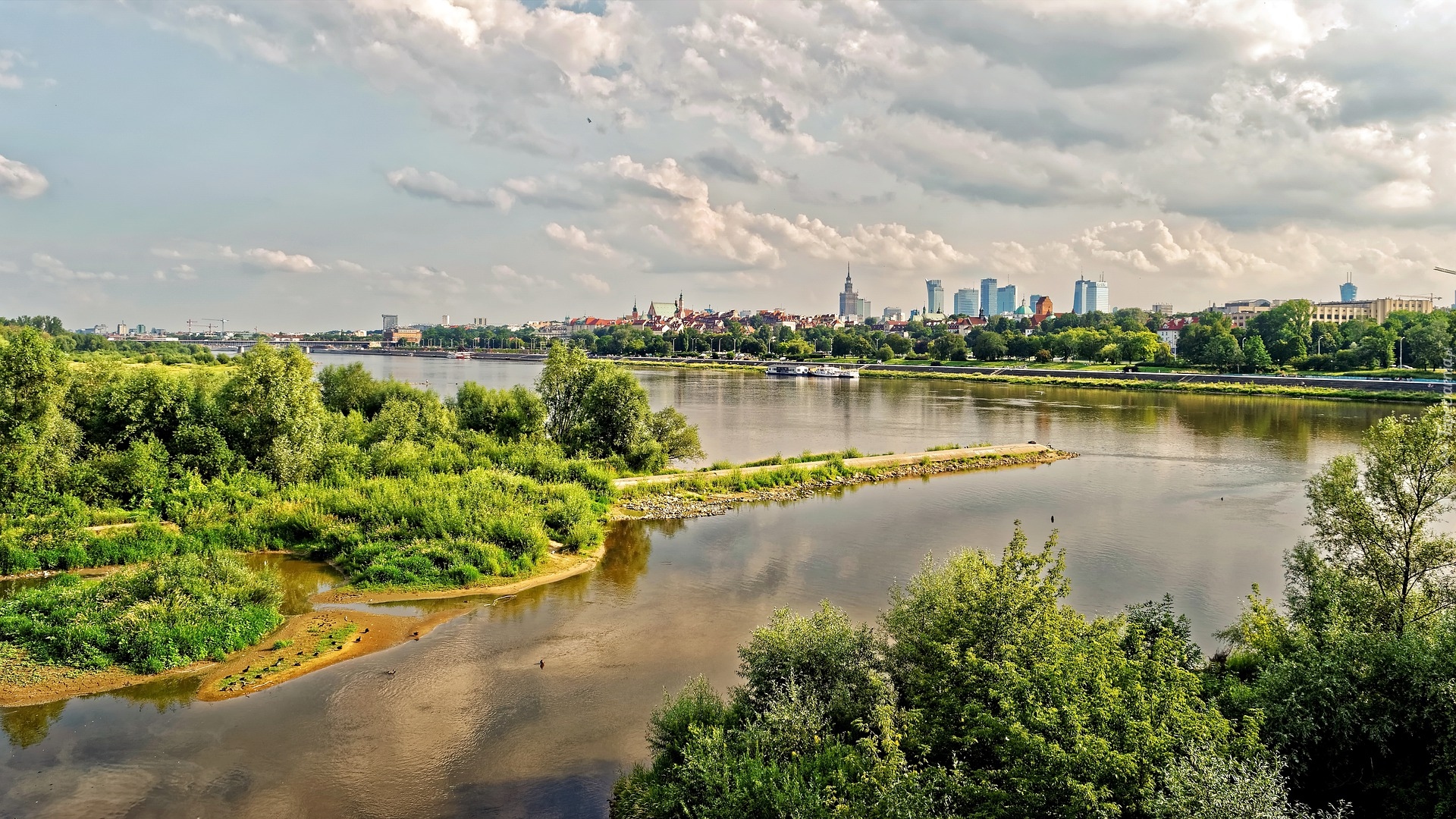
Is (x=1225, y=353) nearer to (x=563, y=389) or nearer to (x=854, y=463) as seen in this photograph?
(x=854, y=463)

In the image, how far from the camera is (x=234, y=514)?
21.6 metres

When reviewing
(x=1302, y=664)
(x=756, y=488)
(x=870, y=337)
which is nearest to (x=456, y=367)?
(x=870, y=337)

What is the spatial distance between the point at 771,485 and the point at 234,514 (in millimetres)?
17739

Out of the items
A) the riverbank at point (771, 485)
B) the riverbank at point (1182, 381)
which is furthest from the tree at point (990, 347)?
the riverbank at point (771, 485)

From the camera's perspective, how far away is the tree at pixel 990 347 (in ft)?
373

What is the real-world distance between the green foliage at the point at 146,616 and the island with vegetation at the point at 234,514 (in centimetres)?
4

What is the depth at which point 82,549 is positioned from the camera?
1866 cm

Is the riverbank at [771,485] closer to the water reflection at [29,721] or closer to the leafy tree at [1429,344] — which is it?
the water reflection at [29,721]

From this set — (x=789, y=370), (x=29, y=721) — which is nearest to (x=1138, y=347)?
(x=789, y=370)

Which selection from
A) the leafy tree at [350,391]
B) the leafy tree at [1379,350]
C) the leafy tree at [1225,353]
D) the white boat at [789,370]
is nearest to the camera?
the leafy tree at [350,391]

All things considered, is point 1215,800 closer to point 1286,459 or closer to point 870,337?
point 1286,459

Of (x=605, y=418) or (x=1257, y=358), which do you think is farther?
(x=1257, y=358)

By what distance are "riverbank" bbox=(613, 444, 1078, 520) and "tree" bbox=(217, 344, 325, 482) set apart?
9.99m

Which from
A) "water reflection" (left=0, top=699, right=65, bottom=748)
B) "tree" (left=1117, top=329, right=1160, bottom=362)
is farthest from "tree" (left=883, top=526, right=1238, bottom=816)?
"tree" (left=1117, top=329, right=1160, bottom=362)
